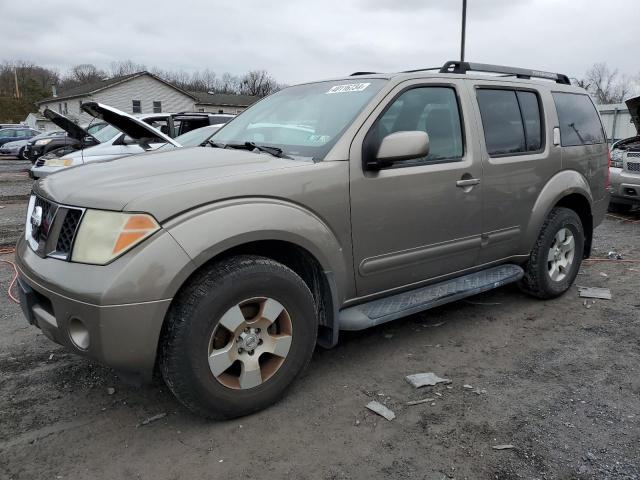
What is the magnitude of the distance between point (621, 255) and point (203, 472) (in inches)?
235

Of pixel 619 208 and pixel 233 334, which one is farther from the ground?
pixel 233 334

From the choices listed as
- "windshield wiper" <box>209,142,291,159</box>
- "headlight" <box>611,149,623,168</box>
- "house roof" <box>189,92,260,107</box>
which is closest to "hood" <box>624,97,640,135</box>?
"headlight" <box>611,149,623,168</box>

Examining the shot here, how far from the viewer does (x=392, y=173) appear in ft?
10.4

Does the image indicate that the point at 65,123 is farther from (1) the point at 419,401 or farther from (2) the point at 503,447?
(2) the point at 503,447

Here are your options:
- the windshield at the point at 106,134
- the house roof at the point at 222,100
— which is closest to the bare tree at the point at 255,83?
the house roof at the point at 222,100

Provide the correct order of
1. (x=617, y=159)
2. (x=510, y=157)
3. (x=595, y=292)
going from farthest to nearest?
(x=617, y=159) → (x=595, y=292) → (x=510, y=157)

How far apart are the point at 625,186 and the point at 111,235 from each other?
881 centimetres

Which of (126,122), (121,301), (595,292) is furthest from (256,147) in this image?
(595,292)

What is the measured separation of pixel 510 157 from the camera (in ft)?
12.9

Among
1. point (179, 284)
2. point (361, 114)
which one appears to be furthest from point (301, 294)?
point (361, 114)

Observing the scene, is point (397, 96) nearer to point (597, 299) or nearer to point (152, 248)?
point (152, 248)

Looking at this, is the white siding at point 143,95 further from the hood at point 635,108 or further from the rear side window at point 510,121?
the rear side window at point 510,121

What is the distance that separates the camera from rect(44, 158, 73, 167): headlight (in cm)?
1016

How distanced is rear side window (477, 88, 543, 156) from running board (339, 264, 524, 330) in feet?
3.04
